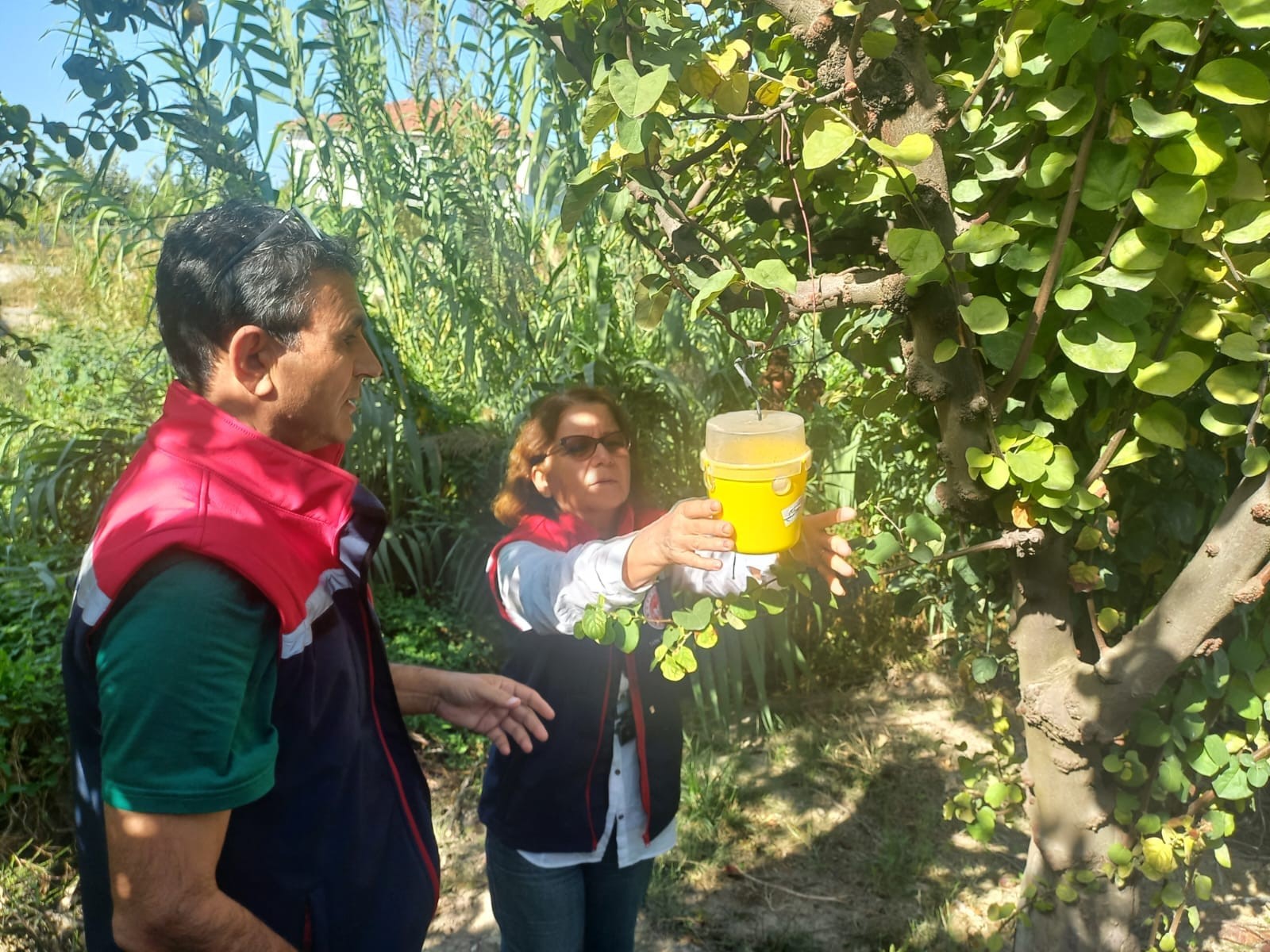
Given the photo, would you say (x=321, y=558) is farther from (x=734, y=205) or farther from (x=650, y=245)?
(x=734, y=205)

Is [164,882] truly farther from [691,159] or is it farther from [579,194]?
[691,159]

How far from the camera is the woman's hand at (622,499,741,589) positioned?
1.28 meters

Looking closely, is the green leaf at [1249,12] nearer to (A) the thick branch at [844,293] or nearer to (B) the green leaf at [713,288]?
(A) the thick branch at [844,293]

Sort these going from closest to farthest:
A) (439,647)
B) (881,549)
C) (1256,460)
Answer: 1. (1256,460)
2. (881,549)
3. (439,647)

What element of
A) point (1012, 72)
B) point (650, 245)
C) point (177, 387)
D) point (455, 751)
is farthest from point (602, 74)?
point (455, 751)

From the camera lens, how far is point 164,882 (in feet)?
3.36

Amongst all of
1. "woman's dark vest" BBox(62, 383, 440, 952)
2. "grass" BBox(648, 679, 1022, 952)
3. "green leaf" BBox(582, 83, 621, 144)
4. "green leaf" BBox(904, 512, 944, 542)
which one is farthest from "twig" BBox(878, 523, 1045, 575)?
"grass" BBox(648, 679, 1022, 952)

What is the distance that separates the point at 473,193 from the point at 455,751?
6.88 ft

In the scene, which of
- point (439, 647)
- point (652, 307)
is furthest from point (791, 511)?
point (439, 647)

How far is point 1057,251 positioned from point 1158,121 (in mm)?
193

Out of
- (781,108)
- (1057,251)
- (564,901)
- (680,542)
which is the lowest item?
(564,901)

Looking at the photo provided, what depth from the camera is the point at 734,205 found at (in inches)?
72.9

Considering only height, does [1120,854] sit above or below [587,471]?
below

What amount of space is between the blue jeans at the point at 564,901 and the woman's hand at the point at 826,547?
31.7 inches
